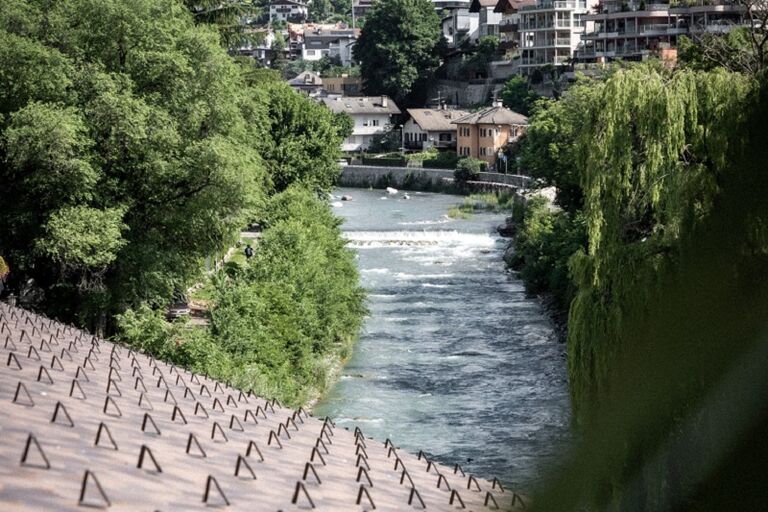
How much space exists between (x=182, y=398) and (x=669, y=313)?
10.1 m

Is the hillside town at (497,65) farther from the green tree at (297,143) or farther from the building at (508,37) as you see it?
the green tree at (297,143)

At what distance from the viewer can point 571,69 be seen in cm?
11456

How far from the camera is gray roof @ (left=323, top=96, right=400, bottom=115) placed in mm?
125812

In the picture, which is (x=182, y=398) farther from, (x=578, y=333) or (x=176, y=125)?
(x=176, y=125)

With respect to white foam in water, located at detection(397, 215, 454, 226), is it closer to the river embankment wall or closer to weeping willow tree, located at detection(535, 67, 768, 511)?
the river embankment wall

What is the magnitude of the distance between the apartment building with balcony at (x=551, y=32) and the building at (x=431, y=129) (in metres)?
9.76

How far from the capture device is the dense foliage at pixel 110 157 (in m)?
30.1

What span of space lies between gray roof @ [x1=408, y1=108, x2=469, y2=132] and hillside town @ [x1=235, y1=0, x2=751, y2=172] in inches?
3.7

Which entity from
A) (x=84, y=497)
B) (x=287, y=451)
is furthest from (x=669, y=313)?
(x=287, y=451)

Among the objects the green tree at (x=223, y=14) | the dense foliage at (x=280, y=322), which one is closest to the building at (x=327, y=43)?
the green tree at (x=223, y=14)

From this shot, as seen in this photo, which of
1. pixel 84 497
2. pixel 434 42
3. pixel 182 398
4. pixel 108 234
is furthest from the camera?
pixel 434 42

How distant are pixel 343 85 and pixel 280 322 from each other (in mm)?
117302

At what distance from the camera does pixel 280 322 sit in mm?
33062

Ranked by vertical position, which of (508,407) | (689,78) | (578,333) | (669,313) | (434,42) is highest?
(434,42)
